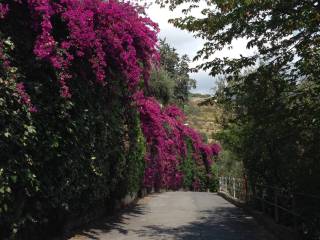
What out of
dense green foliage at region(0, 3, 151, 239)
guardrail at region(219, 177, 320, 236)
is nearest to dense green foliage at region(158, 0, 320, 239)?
guardrail at region(219, 177, 320, 236)

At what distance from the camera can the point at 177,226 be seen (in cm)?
1280

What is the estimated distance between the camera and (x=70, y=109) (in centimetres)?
895

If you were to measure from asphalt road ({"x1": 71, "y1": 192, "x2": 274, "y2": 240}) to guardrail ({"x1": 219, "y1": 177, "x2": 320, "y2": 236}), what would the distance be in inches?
24.3

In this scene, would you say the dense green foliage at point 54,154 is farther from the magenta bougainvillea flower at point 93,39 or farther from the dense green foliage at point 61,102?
the magenta bougainvillea flower at point 93,39

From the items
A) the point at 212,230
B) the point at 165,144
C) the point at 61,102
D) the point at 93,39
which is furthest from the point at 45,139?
the point at 165,144

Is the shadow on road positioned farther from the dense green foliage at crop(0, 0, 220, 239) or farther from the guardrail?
the dense green foliage at crop(0, 0, 220, 239)

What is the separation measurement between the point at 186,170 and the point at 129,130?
2120cm

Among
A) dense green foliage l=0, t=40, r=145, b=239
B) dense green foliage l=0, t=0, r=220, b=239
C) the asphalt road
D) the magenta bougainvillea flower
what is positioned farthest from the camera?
the asphalt road

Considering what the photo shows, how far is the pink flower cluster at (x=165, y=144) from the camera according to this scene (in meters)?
19.4

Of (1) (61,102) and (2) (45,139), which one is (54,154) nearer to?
(2) (45,139)

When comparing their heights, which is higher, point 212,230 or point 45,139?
point 45,139

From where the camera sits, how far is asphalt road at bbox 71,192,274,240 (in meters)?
11.1

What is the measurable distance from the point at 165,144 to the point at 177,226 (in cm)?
1250

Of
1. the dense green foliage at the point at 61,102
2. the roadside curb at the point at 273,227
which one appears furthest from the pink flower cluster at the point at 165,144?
the roadside curb at the point at 273,227
